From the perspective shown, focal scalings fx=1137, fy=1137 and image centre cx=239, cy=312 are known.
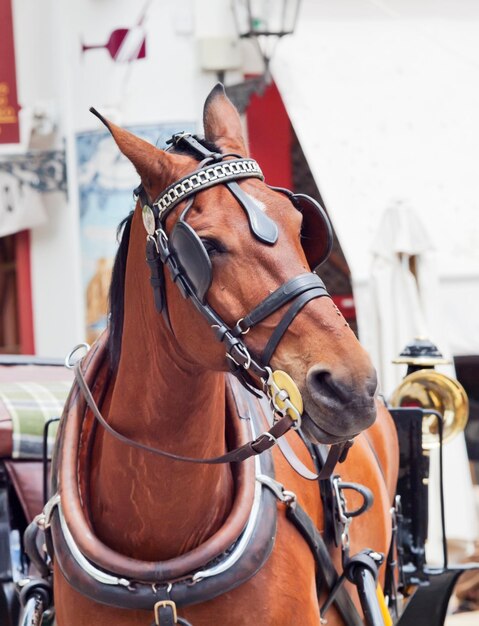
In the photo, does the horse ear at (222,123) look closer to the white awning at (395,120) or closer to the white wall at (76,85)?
the white awning at (395,120)

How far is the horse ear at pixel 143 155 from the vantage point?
2.19 metres

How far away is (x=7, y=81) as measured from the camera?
7.56m

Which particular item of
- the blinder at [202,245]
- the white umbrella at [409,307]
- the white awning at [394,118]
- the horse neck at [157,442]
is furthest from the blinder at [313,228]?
the white awning at [394,118]

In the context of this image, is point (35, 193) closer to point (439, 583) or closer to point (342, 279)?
point (342, 279)

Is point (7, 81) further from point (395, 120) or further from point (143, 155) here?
point (143, 155)

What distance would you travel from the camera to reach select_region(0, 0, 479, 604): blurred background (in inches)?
233

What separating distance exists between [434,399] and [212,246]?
2.28 m

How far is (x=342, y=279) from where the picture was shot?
7.66 m

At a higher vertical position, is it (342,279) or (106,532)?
(342,279)

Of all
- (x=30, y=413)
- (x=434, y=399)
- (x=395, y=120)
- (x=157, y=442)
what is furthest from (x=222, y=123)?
(x=395, y=120)

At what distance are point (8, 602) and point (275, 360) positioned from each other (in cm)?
169

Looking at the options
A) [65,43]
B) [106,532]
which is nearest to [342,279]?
[65,43]

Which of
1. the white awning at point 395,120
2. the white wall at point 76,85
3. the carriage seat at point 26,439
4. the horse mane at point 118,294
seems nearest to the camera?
the horse mane at point 118,294

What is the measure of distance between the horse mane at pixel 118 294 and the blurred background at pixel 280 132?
3.07 m
